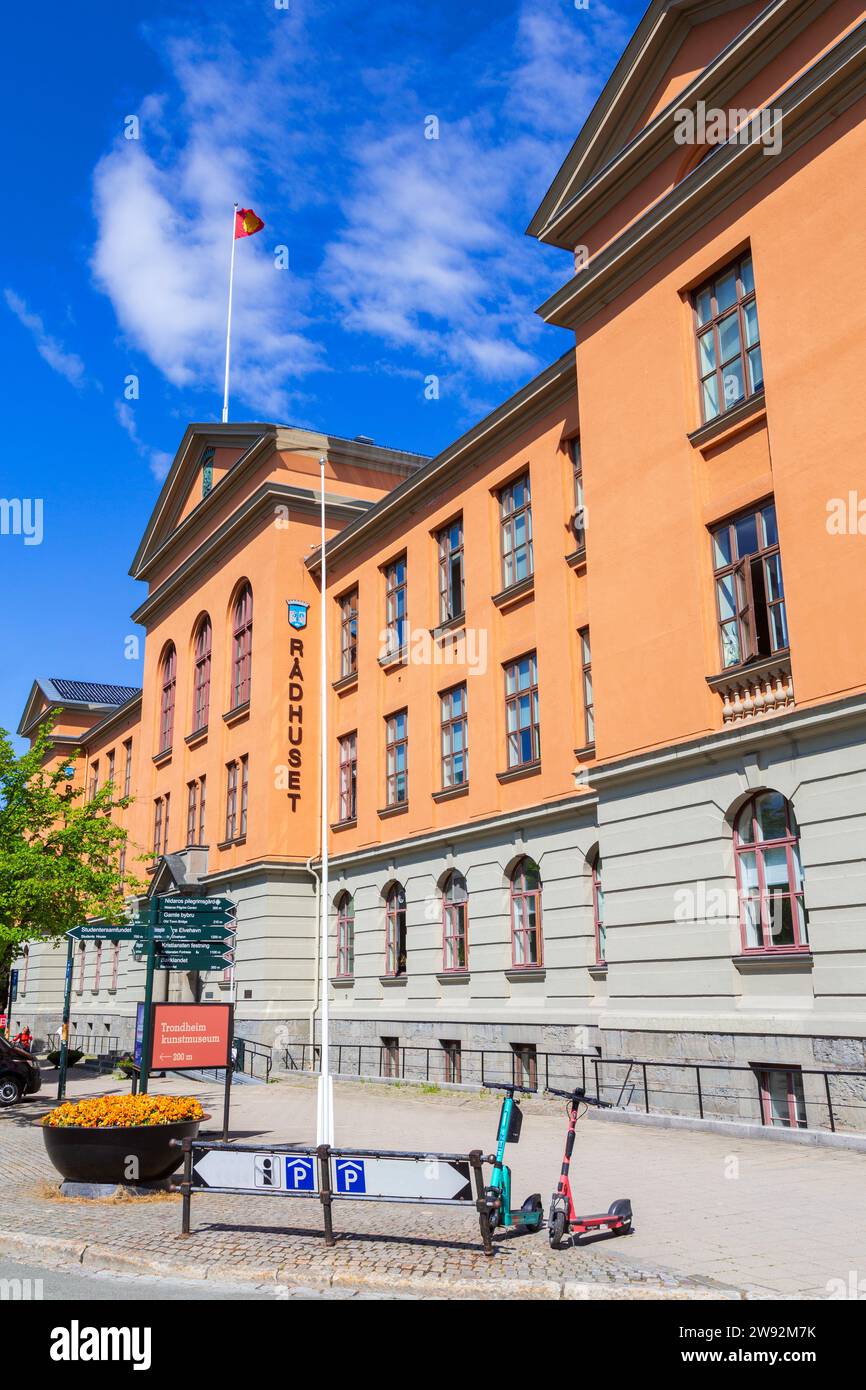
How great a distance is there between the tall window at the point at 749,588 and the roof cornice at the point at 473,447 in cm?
766

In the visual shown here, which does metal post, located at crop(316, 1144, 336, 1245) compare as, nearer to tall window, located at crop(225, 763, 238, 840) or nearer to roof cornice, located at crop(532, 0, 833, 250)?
roof cornice, located at crop(532, 0, 833, 250)

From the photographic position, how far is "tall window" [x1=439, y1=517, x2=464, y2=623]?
30.5 meters

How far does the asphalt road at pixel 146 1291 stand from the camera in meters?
8.47

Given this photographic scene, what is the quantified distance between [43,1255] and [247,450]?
3335 cm

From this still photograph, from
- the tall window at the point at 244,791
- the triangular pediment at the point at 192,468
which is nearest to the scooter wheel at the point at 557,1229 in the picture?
the tall window at the point at 244,791

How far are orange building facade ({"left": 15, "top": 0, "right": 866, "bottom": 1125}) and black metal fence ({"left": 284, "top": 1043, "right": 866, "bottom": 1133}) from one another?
115mm

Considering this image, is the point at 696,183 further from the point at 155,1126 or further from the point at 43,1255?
the point at 43,1255

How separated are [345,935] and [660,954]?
653 inches

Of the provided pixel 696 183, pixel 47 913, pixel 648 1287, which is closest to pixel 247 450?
pixel 47 913

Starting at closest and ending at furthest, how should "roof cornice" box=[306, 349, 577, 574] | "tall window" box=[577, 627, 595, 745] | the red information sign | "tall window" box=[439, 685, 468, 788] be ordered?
1. the red information sign
2. "tall window" box=[577, 627, 595, 745]
3. "roof cornice" box=[306, 349, 577, 574]
4. "tall window" box=[439, 685, 468, 788]

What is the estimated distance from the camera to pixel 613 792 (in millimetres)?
21156

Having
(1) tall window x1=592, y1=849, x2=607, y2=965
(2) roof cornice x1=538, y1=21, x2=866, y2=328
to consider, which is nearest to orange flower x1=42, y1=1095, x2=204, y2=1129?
(1) tall window x1=592, y1=849, x2=607, y2=965

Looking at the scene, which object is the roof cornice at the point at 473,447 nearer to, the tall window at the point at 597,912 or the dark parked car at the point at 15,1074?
the tall window at the point at 597,912

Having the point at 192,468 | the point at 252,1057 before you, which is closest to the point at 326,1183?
the point at 252,1057
